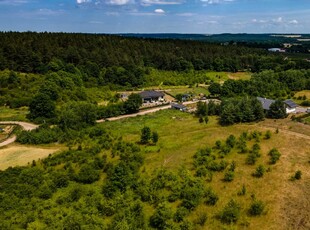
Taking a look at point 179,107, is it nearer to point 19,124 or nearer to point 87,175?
point 19,124

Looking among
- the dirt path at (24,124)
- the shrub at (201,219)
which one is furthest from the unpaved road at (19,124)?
the shrub at (201,219)

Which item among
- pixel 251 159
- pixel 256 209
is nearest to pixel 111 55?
pixel 251 159

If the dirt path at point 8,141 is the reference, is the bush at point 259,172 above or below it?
above

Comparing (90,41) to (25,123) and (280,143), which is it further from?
(280,143)

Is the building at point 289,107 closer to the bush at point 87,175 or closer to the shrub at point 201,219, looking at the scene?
the shrub at point 201,219

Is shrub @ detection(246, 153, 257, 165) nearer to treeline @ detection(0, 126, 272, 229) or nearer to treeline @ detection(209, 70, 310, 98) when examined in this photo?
treeline @ detection(0, 126, 272, 229)

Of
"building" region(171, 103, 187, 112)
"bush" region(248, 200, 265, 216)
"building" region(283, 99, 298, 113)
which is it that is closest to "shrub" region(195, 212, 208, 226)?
"bush" region(248, 200, 265, 216)
